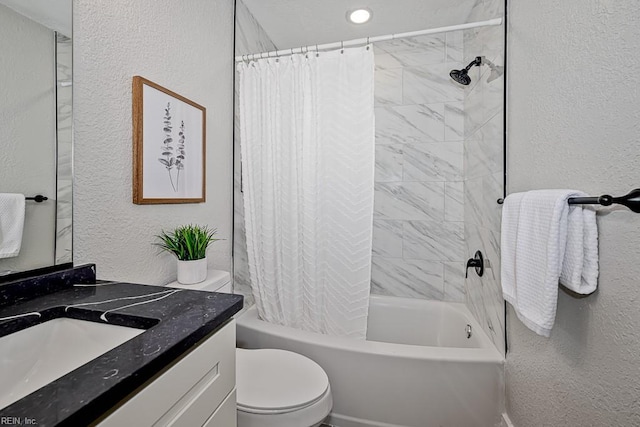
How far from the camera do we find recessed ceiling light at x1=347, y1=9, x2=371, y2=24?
192 centimetres

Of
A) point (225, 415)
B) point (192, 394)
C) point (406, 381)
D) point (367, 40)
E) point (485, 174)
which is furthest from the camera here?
point (485, 174)

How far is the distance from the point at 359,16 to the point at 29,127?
197 cm

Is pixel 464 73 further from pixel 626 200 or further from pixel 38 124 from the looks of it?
pixel 38 124

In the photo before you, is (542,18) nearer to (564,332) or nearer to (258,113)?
(564,332)

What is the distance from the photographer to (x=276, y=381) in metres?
1.17

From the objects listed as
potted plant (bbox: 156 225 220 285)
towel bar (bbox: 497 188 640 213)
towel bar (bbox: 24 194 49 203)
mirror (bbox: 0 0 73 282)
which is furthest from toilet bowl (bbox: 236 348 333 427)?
towel bar (bbox: 497 188 640 213)

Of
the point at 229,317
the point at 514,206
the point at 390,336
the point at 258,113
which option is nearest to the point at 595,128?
the point at 514,206

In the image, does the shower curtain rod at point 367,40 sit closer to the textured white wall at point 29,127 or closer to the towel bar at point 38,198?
the textured white wall at point 29,127

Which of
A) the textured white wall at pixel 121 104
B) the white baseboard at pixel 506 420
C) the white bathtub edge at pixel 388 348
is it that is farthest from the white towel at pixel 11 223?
the white baseboard at pixel 506 420

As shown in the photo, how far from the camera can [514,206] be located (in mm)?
1054

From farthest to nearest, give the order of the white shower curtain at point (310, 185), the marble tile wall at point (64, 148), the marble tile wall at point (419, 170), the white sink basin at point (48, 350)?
the marble tile wall at point (419, 170) < the white shower curtain at point (310, 185) < the marble tile wall at point (64, 148) < the white sink basin at point (48, 350)

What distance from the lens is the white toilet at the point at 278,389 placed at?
1018mm

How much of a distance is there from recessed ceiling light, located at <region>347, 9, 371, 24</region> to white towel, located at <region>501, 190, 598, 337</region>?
1.67 m

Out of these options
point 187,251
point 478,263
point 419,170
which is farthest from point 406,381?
point 419,170
